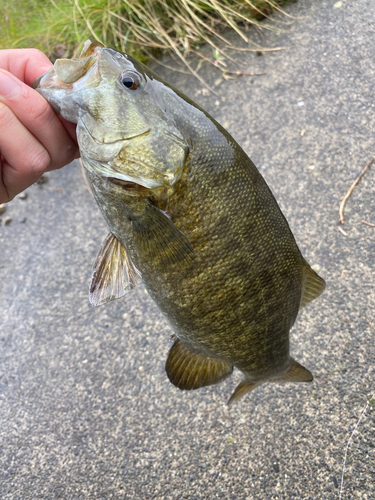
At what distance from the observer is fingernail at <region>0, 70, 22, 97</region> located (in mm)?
1178

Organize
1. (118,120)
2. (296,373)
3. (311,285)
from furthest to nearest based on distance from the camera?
(296,373) < (311,285) < (118,120)

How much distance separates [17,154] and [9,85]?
0.22 meters

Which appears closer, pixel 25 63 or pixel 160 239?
pixel 160 239

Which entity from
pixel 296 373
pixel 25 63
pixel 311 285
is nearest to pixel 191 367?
pixel 296 373

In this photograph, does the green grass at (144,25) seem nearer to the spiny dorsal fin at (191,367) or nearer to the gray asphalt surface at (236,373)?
the gray asphalt surface at (236,373)

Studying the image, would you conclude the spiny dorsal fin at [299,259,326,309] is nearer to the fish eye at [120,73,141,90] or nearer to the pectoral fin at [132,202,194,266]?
the pectoral fin at [132,202,194,266]

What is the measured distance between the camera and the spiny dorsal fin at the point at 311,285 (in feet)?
4.57

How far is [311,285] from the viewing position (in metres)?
1.43

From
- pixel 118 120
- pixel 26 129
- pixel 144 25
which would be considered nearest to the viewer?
pixel 118 120

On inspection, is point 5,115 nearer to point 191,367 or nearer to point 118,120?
point 118,120

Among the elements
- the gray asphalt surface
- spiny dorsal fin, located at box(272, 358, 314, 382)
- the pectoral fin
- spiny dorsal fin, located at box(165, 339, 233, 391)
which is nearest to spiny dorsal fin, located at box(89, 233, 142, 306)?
the pectoral fin

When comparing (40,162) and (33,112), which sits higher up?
(33,112)

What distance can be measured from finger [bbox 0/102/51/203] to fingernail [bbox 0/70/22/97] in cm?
4

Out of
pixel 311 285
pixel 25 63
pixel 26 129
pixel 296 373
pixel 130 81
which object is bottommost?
pixel 296 373
